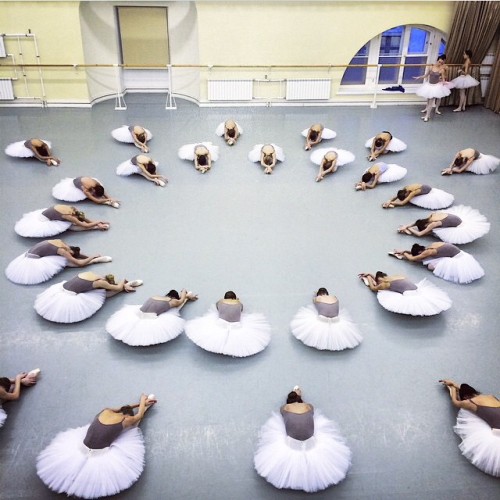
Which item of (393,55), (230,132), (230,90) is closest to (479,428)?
(230,132)

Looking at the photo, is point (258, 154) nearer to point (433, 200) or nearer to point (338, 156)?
point (338, 156)

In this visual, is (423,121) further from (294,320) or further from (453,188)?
(294,320)

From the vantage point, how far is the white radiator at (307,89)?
10070mm

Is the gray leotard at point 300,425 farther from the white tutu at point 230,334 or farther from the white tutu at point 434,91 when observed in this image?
the white tutu at point 434,91

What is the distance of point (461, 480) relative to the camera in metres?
3.47

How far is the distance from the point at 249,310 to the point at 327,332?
83 centimetres

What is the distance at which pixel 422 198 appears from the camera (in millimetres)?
6645

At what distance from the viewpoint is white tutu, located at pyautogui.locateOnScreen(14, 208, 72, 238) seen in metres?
5.91

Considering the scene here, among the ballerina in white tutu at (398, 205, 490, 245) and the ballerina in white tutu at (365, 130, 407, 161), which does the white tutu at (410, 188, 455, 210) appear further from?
the ballerina in white tutu at (365, 130, 407, 161)

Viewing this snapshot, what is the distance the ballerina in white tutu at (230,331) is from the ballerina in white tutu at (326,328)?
0.31 metres

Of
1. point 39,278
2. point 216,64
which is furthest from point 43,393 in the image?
point 216,64

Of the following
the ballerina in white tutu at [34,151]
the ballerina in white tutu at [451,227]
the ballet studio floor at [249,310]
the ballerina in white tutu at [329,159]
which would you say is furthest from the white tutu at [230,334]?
the ballerina in white tutu at [34,151]

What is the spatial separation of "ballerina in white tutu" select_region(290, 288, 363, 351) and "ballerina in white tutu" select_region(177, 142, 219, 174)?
11.6ft

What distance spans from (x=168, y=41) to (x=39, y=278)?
6958 mm
